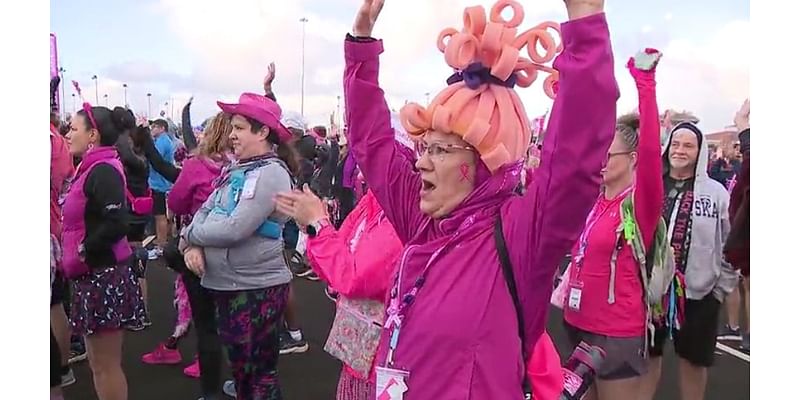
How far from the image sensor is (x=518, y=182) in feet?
5.30

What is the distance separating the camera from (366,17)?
176cm

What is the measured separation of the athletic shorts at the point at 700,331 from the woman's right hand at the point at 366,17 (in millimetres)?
2274

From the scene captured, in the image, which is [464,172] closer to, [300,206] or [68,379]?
[300,206]

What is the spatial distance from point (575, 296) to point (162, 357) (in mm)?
2670

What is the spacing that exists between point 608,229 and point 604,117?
1538 mm

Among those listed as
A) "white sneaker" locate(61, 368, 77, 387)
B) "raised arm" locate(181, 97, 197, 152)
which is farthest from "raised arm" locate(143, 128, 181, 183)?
"white sneaker" locate(61, 368, 77, 387)

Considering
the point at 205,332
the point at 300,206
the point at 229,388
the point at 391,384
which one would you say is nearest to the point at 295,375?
the point at 229,388

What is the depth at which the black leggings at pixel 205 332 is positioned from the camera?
3.46 m

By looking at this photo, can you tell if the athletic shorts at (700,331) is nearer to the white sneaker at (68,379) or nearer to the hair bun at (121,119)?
the hair bun at (121,119)

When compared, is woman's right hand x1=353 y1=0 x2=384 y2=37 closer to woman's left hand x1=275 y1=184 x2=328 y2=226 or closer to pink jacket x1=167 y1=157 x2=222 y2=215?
woman's left hand x1=275 y1=184 x2=328 y2=226

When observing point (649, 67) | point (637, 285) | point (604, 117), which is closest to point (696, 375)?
point (637, 285)

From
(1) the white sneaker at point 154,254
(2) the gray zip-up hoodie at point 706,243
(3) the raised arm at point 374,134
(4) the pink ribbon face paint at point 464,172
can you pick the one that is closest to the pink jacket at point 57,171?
(3) the raised arm at point 374,134

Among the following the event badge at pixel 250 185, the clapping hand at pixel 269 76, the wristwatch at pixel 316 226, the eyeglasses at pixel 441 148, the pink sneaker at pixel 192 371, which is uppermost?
the clapping hand at pixel 269 76

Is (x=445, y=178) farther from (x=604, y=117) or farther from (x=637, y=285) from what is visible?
(x=637, y=285)
